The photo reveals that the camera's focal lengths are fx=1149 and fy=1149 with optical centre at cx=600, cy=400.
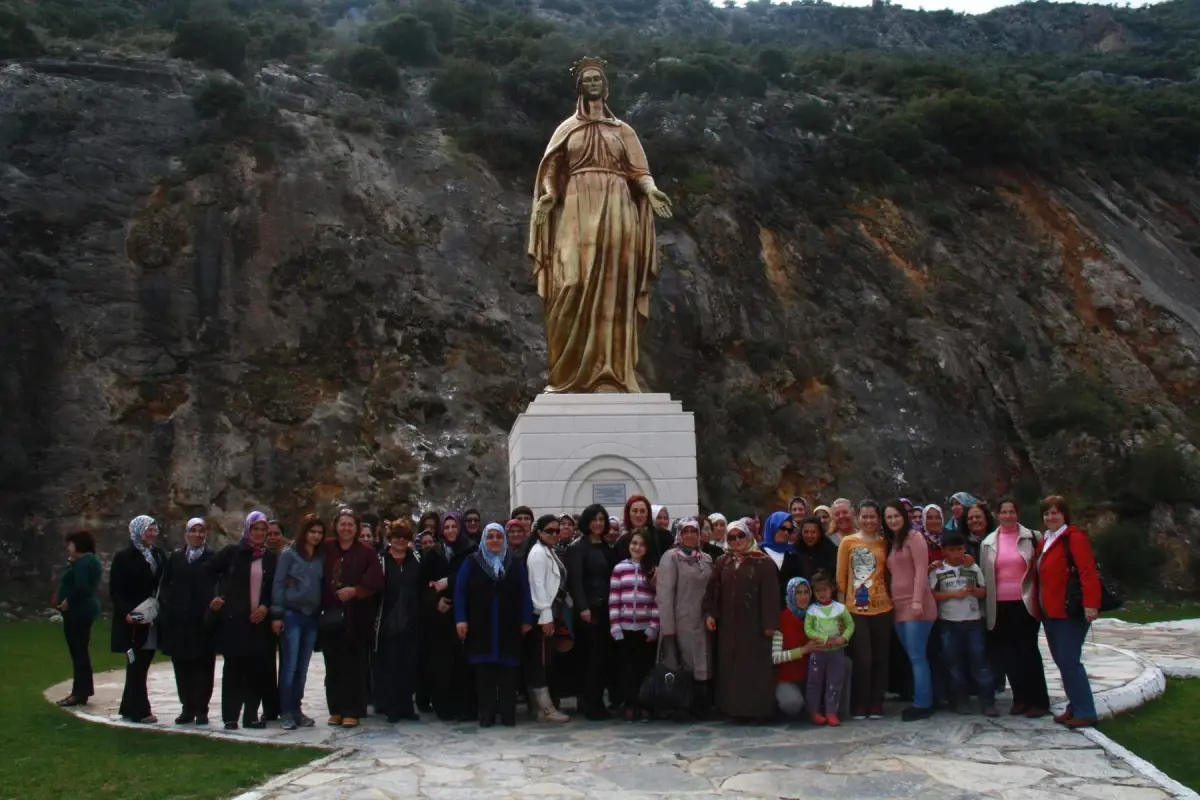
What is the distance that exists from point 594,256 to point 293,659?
4.67 meters

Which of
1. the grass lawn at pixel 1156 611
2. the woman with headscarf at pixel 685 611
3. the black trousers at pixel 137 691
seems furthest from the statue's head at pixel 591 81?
the grass lawn at pixel 1156 611

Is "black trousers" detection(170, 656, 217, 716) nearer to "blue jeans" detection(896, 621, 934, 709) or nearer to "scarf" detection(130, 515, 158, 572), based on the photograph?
"scarf" detection(130, 515, 158, 572)

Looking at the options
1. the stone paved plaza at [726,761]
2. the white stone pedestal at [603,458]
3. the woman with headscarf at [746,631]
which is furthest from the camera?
the white stone pedestal at [603,458]

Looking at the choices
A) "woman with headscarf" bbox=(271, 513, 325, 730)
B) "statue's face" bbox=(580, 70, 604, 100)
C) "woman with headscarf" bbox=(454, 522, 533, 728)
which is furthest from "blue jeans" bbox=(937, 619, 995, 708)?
"statue's face" bbox=(580, 70, 604, 100)

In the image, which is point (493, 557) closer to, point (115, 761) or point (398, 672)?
point (398, 672)

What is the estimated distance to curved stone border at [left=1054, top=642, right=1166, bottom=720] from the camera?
24.8 feet

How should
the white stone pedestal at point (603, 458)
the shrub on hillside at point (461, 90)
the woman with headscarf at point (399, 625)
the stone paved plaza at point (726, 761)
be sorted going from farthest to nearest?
the shrub on hillside at point (461, 90) < the white stone pedestal at point (603, 458) < the woman with headscarf at point (399, 625) < the stone paved plaza at point (726, 761)

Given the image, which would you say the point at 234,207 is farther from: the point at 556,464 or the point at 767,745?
the point at 767,745

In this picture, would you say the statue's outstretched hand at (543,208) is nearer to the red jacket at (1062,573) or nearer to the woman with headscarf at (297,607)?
the woman with headscarf at (297,607)

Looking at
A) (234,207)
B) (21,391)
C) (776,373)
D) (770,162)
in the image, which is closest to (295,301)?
(234,207)

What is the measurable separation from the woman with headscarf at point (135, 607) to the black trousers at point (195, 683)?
26 cm

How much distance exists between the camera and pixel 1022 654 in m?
7.61

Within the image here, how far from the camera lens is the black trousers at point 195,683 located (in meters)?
8.05

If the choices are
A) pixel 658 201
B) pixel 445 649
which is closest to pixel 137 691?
pixel 445 649
